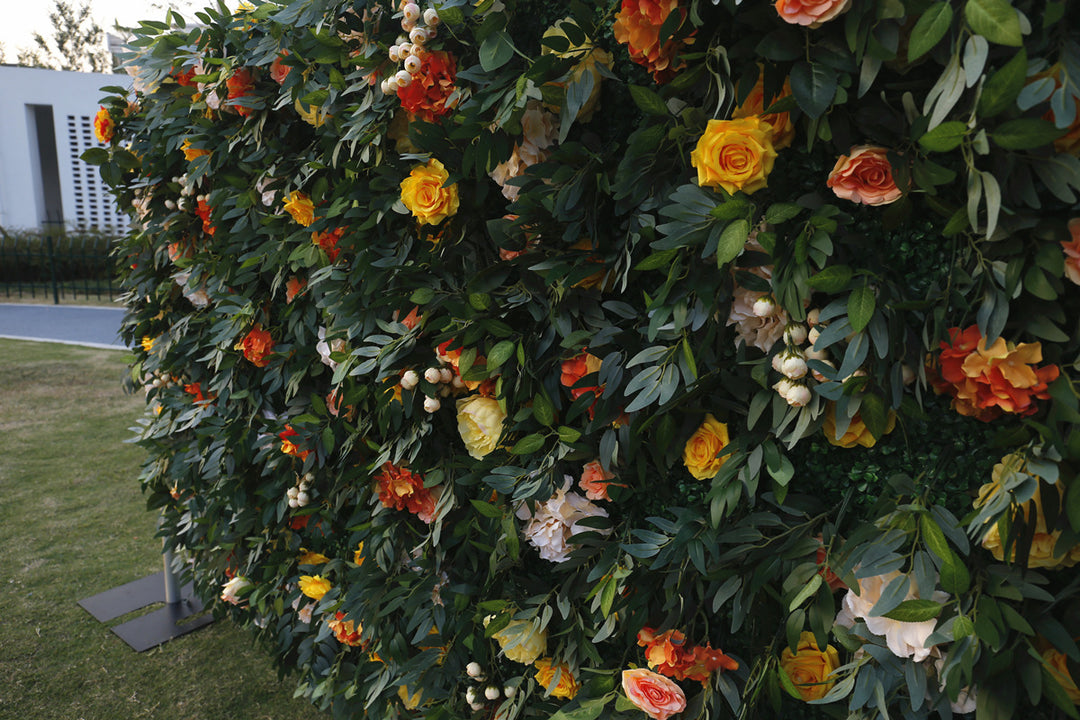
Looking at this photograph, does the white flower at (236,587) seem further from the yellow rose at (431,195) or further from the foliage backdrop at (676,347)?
the yellow rose at (431,195)

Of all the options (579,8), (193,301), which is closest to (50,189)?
(193,301)

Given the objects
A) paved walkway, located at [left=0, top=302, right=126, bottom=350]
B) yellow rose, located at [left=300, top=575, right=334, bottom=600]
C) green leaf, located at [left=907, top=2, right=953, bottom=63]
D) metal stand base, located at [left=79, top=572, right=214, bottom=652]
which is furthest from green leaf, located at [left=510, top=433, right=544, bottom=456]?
paved walkway, located at [left=0, top=302, right=126, bottom=350]

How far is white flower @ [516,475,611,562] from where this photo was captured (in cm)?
136

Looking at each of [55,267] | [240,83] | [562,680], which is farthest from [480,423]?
[55,267]

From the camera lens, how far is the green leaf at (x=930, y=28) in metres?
0.79

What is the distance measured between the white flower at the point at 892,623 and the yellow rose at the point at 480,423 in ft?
2.29

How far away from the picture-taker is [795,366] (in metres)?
1.00

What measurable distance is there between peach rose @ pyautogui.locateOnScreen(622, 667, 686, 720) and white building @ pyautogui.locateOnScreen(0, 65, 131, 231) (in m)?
21.8

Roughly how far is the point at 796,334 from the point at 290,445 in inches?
57.2

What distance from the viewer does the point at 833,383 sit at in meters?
0.97

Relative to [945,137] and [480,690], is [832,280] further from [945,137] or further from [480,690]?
[480,690]

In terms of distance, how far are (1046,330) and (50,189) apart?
28632mm

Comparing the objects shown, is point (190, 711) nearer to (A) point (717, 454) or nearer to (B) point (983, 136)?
(A) point (717, 454)

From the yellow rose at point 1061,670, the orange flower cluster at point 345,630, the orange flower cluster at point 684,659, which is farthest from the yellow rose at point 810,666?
the orange flower cluster at point 345,630
